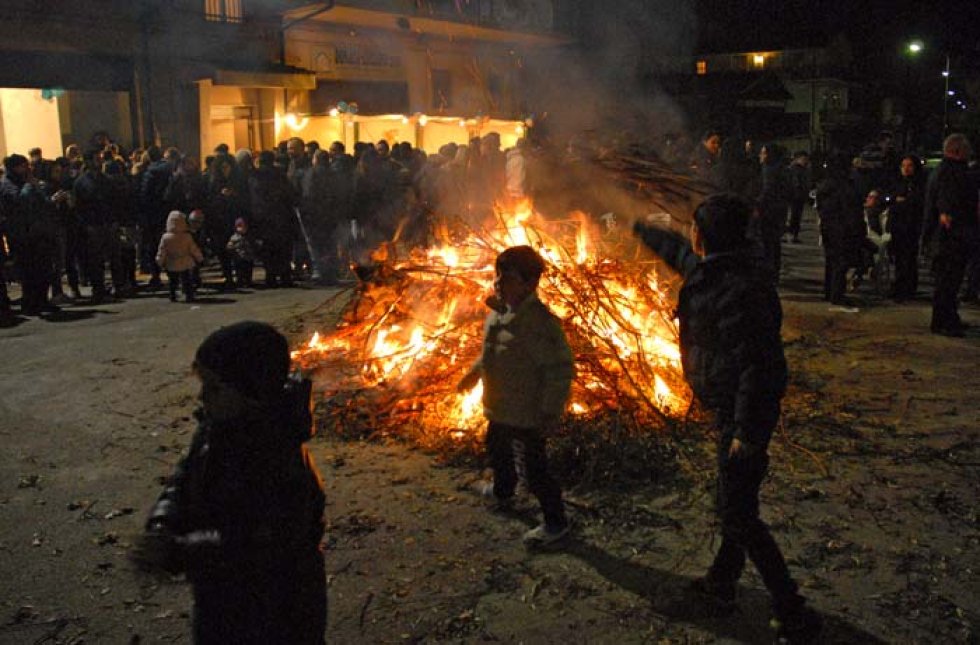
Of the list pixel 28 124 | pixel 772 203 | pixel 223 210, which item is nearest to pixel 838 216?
pixel 772 203

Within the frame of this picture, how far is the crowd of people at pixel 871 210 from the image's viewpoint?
883 centimetres

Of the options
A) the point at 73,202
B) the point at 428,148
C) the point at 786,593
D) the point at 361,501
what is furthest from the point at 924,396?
the point at 428,148

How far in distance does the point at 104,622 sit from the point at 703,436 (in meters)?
4.04

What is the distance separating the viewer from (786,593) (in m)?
3.53

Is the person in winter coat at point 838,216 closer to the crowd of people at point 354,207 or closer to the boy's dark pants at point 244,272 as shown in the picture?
the crowd of people at point 354,207

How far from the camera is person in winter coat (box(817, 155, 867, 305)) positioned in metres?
10.3

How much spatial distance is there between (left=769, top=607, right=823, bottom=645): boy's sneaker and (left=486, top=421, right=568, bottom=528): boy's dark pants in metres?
1.29

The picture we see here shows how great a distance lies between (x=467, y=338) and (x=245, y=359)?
4375 mm

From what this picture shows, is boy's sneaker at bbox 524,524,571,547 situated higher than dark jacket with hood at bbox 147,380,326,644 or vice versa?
dark jacket with hood at bbox 147,380,326,644

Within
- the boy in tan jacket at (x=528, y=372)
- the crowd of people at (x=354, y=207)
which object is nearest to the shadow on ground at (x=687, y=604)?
the boy in tan jacket at (x=528, y=372)

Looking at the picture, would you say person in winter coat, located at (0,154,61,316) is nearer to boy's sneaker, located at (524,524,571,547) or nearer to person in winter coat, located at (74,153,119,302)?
person in winter coat, located at (74,153,119,302)

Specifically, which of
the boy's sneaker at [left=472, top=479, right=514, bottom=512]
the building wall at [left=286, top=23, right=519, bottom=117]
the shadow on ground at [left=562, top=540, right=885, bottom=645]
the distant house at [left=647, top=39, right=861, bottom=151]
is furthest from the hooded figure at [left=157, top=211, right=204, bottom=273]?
the distant house at [left=647, top=39, right=861, bottom=151]

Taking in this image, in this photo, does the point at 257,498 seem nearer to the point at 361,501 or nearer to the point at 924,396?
the point at 361,501

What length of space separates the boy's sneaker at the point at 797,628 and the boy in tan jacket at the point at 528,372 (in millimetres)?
1277
